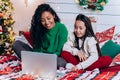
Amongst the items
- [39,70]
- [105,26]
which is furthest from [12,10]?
[39,70]

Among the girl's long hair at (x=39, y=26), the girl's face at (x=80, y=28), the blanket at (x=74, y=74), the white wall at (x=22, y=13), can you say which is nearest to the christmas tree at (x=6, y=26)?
the white wall at (x=22, y=13)

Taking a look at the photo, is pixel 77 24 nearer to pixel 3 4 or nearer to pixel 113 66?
pixel 113 66

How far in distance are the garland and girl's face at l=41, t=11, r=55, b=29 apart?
137 cm

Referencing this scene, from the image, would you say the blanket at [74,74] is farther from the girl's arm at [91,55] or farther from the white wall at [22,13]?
the white wall at [22,13]

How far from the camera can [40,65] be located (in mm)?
2119

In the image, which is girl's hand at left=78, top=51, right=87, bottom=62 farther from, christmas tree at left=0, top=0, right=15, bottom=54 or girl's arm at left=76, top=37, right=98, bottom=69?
christmas tree at left=0, top=0, right=15, bottom=54

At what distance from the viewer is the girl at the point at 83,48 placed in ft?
7.76

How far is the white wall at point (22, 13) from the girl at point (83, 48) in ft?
5.94

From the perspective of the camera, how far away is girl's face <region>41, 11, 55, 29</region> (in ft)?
8.55

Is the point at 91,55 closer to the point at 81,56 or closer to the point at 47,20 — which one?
the point at 81,56

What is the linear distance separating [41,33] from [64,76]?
72 cm

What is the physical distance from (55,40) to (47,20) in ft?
0.69

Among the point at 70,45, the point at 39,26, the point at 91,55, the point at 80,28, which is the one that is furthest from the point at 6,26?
the point at 91,55

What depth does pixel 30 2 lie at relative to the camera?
13.9 feet
